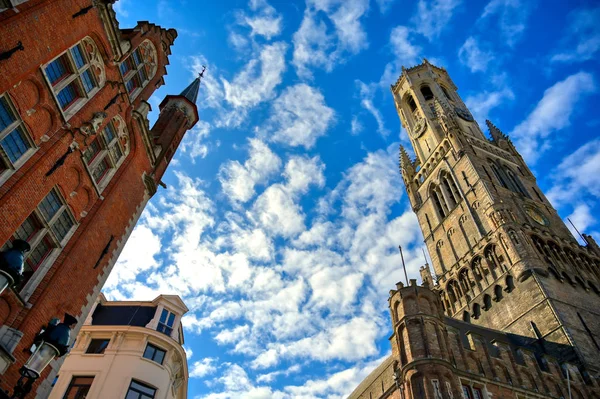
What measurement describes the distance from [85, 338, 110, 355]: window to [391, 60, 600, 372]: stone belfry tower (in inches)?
1051

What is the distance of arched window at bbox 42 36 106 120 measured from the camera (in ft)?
48.4

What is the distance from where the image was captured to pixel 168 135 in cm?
2567

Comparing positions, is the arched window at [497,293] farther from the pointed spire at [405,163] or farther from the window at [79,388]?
the window at [79,388]

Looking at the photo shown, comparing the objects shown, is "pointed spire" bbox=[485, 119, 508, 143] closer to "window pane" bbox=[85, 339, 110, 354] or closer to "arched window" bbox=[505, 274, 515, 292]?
"arched window" bbox=[505, 274, 515, 292]

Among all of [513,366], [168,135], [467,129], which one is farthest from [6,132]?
[467,129]

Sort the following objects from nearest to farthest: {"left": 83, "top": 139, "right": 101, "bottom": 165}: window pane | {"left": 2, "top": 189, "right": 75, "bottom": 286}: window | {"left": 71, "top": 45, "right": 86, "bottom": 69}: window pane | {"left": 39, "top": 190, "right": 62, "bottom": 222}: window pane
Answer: {"left": 2, "top": 189, "right": 75, "bottom": 286}: window, {"left": 39, "top": 190, "right": 62, "bottom": 222}: window pane, {"left": 71, "top": 45, "right": 86, "bottom": 69}: window pane, {"left": 83, "top": 139, "right": 101, "bottom": 165}: window pane

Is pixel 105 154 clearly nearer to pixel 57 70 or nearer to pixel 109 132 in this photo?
pixel 109 132

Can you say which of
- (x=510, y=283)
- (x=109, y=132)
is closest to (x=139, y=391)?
(x=109, y=132)

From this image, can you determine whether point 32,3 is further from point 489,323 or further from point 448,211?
point 448,211

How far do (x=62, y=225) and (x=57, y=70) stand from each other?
5.56 meters

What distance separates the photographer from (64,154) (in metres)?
14.7

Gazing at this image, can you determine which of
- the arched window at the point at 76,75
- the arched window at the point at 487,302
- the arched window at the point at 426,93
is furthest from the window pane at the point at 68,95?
the arched window at the point at 426,93

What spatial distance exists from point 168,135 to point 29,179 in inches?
518

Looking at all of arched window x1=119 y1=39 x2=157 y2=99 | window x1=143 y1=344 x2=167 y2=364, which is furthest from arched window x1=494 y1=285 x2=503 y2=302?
arched window x1=119 y1=39 x2=157 y2=99
